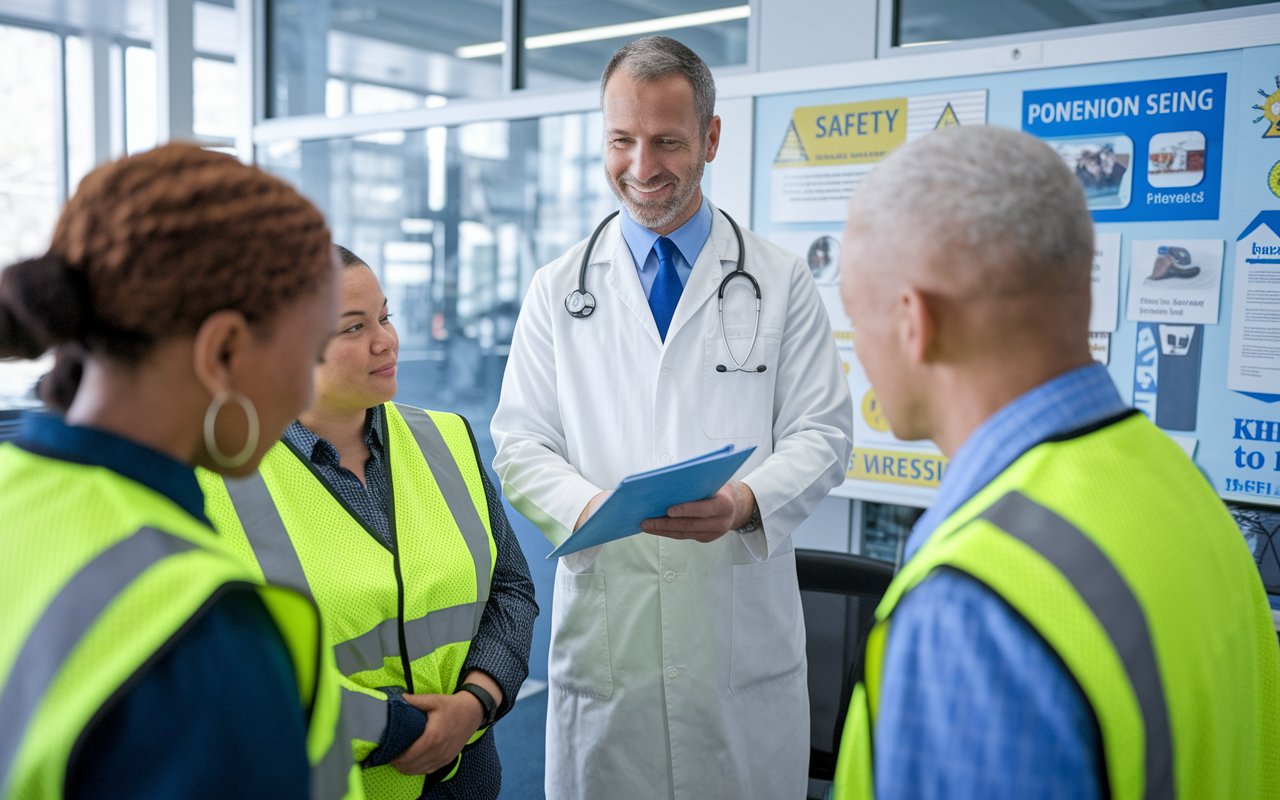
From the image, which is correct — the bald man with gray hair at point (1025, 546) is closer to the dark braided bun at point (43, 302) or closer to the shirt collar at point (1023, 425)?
the shirt collar at point (1023, 425)

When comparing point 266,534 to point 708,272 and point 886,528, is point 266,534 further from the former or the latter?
point 886,528

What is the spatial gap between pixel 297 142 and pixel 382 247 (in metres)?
0.63

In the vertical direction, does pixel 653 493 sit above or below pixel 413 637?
above

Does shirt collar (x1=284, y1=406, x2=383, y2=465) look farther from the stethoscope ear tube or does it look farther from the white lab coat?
the stethoscope ear tube

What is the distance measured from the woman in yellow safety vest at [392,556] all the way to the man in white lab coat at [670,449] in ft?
0.50

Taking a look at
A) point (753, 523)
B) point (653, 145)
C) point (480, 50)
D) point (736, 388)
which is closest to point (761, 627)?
point (753, 523)

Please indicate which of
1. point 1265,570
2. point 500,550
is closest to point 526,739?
point 500,550

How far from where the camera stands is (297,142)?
381 cm

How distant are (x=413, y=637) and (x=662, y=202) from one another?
2.89ft

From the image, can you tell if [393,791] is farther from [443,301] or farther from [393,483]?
[443,301]

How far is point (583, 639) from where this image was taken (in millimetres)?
1601

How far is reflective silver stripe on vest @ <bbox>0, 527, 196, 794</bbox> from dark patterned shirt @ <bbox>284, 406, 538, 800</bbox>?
2.53 ft

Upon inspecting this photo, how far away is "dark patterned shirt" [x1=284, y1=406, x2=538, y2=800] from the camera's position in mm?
1357

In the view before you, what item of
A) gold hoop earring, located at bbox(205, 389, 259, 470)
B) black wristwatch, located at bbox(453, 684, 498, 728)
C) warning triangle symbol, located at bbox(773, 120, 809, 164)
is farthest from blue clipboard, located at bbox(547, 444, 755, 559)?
warning triangle symbol, located at bbox(773, 120, 809, 164)
